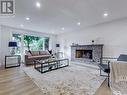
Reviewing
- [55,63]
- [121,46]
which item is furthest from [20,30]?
[121,46]

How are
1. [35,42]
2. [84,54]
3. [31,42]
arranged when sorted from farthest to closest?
[35,42], [31,42], [84,54]

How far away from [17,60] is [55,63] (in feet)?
9.73

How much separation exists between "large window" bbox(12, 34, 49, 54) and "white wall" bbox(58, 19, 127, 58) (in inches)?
131

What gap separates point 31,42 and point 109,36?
5.88 meters

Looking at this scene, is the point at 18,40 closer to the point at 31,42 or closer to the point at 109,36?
the point at 31,42

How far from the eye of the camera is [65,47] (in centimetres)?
845

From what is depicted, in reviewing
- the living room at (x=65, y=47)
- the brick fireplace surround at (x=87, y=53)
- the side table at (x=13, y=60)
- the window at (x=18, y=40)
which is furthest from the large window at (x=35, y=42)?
the brick fireplace surround at (x=87, y=53)

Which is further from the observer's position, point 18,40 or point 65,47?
point 65,47

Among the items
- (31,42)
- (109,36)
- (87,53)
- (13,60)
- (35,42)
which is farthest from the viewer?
(35,42)

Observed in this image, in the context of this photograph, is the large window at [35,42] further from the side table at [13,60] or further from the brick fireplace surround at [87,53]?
the brick fireplace surround at [87,53]

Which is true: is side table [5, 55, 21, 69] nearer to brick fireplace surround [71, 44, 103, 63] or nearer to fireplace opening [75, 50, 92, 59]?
brick fireplace surround [71, 44, 103, 63]

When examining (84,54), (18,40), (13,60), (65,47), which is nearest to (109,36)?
(84,54)

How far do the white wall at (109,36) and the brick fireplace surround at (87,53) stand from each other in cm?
30

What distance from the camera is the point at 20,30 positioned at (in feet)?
22.2
